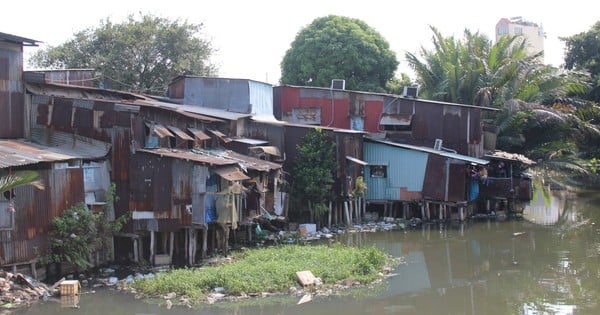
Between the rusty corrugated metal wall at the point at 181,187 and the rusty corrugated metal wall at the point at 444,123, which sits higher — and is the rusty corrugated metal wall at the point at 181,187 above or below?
below

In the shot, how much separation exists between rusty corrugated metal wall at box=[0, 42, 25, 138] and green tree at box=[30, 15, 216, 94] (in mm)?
15971

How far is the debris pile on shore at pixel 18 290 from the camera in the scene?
13.6 meters

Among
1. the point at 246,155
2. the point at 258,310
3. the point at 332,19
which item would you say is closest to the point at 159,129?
the point at 246,155

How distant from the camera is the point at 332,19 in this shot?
3884 cm

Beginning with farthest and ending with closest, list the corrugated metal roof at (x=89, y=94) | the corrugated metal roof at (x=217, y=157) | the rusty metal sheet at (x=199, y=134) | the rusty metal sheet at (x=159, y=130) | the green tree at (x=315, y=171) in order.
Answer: the green tree at (x=315, y=171) < the rusty metal sheet at (x=199, y=134) < the corrugated metal roof at (x=89, y=94) < the rusty metal sheet at (x=159, y=130) < the corrugated metal roof at (x=217, y=157)

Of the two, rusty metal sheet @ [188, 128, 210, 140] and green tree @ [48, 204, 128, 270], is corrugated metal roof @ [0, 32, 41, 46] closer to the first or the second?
green tree @ [48, 204, 128, 270]

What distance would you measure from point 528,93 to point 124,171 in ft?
69.6

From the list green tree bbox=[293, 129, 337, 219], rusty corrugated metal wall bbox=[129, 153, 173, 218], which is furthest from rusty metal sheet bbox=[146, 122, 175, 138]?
green tree bbox=[293, 129, 337, 219]

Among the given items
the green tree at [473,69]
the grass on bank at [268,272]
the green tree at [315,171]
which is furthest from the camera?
the green tree at [473,69]

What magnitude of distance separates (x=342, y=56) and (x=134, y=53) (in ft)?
37.3

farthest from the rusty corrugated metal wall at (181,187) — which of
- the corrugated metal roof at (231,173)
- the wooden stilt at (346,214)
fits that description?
the wooden stilt at (346,214)

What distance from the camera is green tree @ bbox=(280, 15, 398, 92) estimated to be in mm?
37438

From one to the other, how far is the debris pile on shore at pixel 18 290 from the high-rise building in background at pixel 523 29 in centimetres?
6706

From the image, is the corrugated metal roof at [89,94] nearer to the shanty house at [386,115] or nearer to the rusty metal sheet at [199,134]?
the rusty metal sheet at [199,134]
